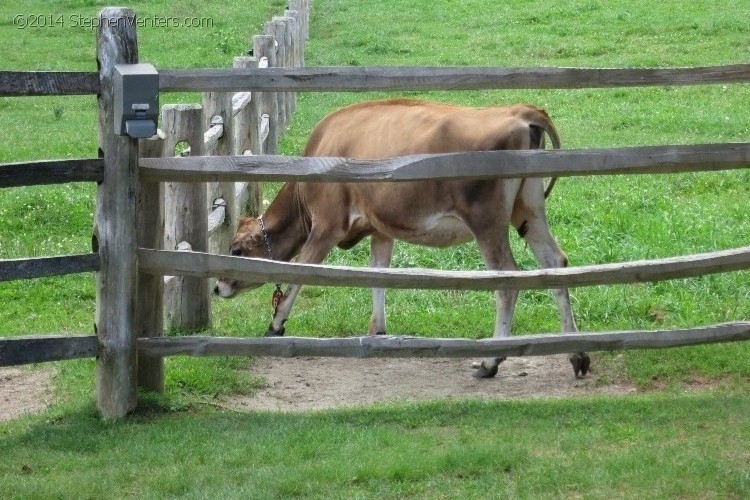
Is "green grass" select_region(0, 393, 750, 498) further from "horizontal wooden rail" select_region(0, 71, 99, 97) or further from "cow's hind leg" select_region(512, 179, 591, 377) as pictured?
"horizontal wooden rail" select_region(0, 71, 99, 97)

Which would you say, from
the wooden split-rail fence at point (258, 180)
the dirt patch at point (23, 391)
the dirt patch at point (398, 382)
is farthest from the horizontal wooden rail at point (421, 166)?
the dirt patch at point (23, 391)

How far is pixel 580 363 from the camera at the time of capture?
7.56 m

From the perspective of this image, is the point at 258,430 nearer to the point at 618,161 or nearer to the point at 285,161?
the point at 285,161

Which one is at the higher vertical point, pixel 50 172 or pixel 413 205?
pixel 50 172

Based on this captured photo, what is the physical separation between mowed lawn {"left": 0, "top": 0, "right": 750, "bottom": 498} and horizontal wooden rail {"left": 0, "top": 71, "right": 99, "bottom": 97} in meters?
1.70

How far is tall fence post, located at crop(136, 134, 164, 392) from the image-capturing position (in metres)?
6.39

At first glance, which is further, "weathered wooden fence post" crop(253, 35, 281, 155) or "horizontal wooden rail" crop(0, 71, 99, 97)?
"weathered wooden fence post" crop(253, 35, 281, 155)

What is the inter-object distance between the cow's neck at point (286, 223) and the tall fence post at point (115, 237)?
280 centimetres

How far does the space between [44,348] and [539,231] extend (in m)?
3.47

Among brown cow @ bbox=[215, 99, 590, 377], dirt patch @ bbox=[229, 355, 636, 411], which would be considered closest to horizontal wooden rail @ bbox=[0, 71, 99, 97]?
dirt patch @ bbox=[229, 355, 636, 411]

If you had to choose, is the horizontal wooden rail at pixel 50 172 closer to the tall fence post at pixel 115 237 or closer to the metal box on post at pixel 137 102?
the tall fence post at pixel 115 237

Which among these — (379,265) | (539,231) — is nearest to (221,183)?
(379,265)

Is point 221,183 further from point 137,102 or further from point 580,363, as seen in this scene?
point 137,102

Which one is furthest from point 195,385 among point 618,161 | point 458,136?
point 618,161
